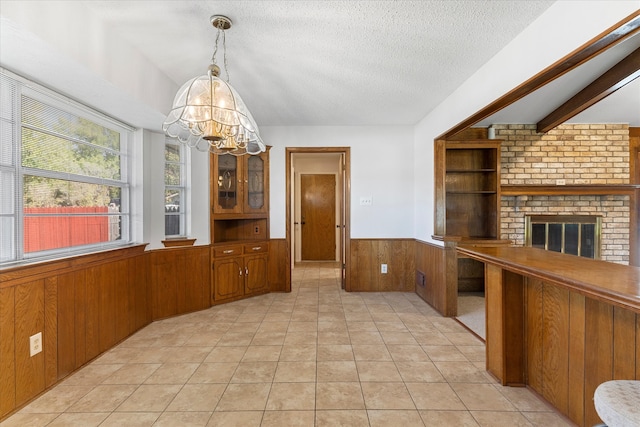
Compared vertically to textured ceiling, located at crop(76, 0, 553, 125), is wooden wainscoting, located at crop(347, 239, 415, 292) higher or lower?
lower

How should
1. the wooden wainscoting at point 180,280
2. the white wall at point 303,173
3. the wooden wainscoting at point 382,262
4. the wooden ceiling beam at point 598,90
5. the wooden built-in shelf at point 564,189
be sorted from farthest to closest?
the white wall at point 303,173
the wooden wainscoting at point 382,262
the wooden built-in shelf at point 564,189
the wooden wainscoting at point 180,280
the wooden ceiling beam at point 598,90

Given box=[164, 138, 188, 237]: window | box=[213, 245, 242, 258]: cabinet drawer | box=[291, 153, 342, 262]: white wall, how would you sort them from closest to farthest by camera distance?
1. box=[164, 138, 188, 237]: window
2. box=[213, 245, 242, 258]: cabinet drawer
3. box=[291, 153, 342, 262]: white wall

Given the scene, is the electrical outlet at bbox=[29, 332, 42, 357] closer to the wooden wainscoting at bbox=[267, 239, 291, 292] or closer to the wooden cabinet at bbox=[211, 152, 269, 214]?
the wooden cabinet at bbox=[211, 152, 269, 214]

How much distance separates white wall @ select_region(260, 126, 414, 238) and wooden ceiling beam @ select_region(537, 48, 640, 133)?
1656 mm

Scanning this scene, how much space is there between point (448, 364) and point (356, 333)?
82cm

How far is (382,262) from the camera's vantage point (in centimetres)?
400

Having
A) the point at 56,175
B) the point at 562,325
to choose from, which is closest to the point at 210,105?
the point at 56,175

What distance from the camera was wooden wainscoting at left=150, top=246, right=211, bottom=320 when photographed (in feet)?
9.75

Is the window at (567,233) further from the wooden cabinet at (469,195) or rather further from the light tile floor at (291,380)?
the light tile floor at (291,380)

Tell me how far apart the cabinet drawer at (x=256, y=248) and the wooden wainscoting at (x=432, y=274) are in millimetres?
2094

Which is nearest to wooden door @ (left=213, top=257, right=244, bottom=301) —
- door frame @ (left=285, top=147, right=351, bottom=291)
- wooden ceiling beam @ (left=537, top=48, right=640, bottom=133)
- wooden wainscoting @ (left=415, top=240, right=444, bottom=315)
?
door frame @ (left=285, top=147, right=351, bottom=291)

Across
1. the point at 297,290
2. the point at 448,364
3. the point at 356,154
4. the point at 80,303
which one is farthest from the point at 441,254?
the point at 80,303

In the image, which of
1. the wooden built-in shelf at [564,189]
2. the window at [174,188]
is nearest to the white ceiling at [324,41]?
the window at [174,188]

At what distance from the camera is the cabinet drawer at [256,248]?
12.2 ft
